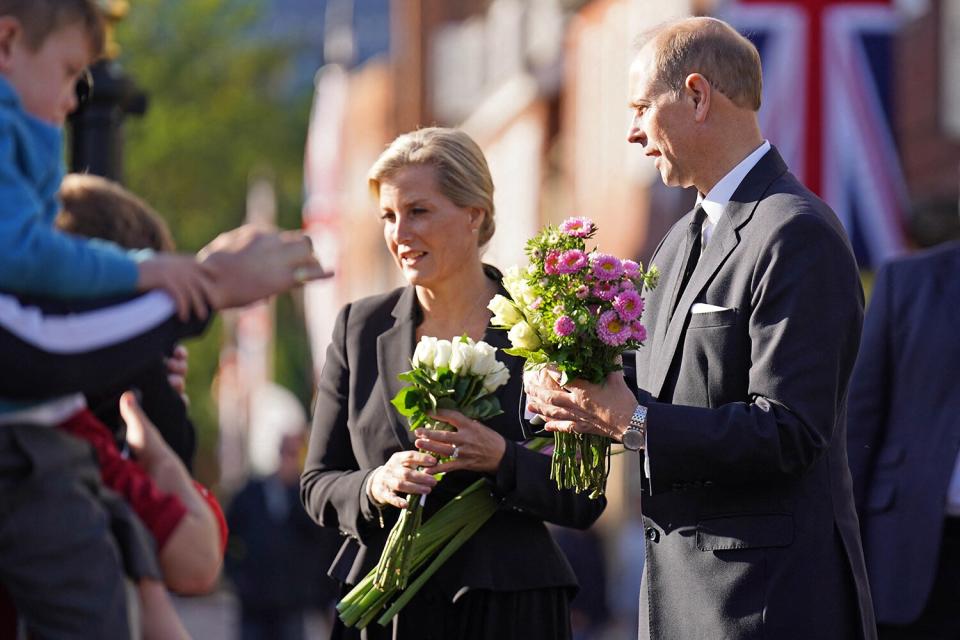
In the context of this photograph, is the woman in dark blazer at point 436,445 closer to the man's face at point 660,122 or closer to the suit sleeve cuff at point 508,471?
the suit sleeve cuff at point 508,471

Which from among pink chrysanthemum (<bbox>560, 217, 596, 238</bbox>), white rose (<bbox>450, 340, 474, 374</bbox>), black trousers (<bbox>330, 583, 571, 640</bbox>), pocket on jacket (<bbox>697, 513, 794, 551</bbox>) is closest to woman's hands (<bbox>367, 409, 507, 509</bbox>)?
white rose (<bbox>450, 340, 474, 374</bbox>)

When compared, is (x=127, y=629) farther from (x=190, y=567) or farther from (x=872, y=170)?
(x=872, y=170)

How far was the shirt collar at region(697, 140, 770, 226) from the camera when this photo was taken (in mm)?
4535

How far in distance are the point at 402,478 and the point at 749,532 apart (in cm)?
95

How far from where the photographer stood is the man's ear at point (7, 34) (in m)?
3.09

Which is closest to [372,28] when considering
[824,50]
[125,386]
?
[824,50]

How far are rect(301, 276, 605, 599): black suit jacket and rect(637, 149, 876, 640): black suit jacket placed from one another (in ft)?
1.63

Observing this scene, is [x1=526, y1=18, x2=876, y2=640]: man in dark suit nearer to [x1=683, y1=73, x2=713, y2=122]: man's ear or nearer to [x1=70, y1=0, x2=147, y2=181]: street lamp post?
[x1=683, y1=73, x2=713, y2=122]: man's ear

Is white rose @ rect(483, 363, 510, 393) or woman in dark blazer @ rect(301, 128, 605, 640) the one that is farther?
woman in dark blazer @ rect(301, 128, 605, 640)

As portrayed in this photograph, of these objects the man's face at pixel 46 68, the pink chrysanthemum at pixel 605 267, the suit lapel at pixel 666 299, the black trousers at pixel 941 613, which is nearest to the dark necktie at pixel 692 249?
the suit lapel at pixel 666 299

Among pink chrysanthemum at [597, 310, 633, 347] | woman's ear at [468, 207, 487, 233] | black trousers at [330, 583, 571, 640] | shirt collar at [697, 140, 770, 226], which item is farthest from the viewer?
woman's ear at [468, 207, 487, 233]

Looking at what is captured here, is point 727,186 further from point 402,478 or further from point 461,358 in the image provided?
point 402,478

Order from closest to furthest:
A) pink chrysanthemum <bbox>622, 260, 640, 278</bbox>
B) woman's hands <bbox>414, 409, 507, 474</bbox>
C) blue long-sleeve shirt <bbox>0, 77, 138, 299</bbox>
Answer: blue long-sleeve shirt <bbox>0, 77, 138, 299</bbox> → pink chrysanthemum <bbox>622, 260, 640, 278</bbox> → woman's hands <bbox>414, 409, 507, 474</bbox>

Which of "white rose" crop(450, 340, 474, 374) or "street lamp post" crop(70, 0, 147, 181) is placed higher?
"street lamp post" crop(70, 0, 147, 181)
